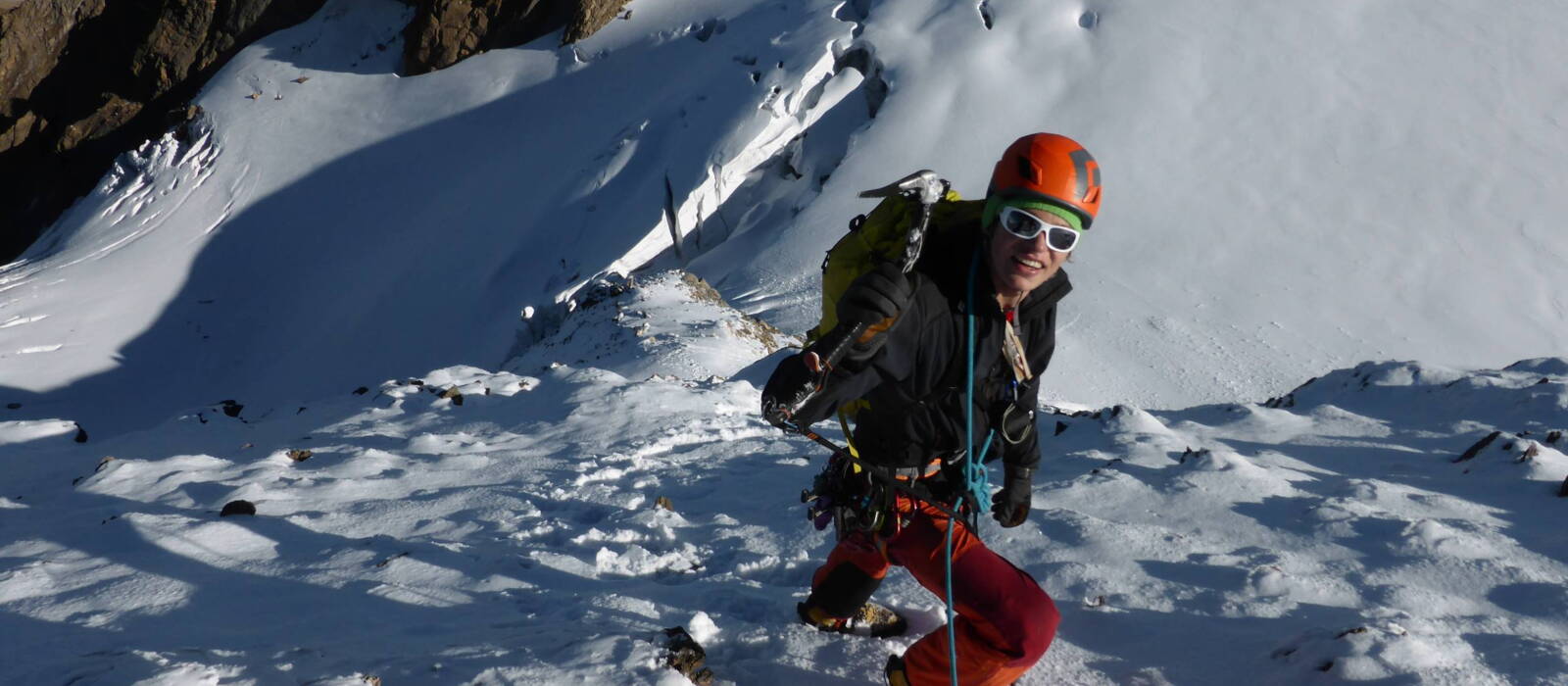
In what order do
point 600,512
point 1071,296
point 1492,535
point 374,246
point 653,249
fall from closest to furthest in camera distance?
point 1492,535, point 600,512, point 1071,296, point 653,249, point 374,246

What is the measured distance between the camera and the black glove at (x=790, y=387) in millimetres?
2549

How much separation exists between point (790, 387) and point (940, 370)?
0.53m

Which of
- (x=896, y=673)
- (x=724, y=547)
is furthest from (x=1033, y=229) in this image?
(x=724, y=547)

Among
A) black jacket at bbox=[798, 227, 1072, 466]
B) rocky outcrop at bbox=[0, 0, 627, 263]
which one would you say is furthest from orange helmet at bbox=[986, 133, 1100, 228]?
rocky outcrop at bbox=[0, 0, 627, 263]

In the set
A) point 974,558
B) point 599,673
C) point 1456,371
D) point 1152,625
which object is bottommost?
point 1456,371

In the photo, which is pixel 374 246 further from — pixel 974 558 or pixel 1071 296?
pixel 974 558

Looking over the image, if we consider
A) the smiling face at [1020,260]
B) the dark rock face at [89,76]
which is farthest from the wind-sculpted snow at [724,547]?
the dark rock face at [89,76]

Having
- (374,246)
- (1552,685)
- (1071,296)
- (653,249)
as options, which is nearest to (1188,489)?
(1552,685)

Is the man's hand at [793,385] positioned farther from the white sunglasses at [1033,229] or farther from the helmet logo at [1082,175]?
the helmet logo at [1082,175]

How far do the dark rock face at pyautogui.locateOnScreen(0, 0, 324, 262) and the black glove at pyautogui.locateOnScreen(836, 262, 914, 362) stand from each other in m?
26.2

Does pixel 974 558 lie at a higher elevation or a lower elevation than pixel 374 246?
higher

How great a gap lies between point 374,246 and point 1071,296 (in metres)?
13.4

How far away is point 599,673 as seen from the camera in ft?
9.88

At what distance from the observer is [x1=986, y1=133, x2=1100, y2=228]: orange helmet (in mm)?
2773
